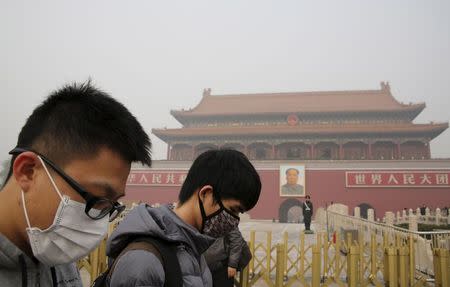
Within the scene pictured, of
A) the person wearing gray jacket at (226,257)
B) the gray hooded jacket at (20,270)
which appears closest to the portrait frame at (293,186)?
the person wearing gray jacket at (226,257)

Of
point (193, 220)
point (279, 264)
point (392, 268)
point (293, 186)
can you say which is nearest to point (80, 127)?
point (193, 220)

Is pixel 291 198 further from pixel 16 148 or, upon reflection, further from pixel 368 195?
pixel 16 148

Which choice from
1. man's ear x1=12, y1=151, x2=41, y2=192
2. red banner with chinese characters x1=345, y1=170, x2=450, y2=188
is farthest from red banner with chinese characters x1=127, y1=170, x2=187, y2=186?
man's ear x1=12, y1=151, x2=41, y2=192

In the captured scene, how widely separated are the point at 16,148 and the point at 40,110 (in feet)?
0.50

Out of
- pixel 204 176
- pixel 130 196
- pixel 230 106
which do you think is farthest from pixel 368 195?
pixel 204 176

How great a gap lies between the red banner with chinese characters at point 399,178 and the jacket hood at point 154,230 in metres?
21.9

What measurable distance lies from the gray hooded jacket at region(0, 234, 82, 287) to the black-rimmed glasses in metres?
0.20

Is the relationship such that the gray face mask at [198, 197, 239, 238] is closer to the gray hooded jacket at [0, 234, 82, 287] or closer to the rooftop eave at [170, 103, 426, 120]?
the gray hooded jacket at [0, 234, 82, 287]

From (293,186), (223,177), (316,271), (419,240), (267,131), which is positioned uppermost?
(267,131)

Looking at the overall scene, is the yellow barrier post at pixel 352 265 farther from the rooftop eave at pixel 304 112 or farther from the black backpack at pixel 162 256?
the rooftop eave at pixel 304 112

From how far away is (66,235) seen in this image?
1086 mm

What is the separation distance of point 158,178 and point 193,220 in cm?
2282

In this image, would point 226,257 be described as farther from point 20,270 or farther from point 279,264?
point 20,270

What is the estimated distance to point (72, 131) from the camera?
113cm
